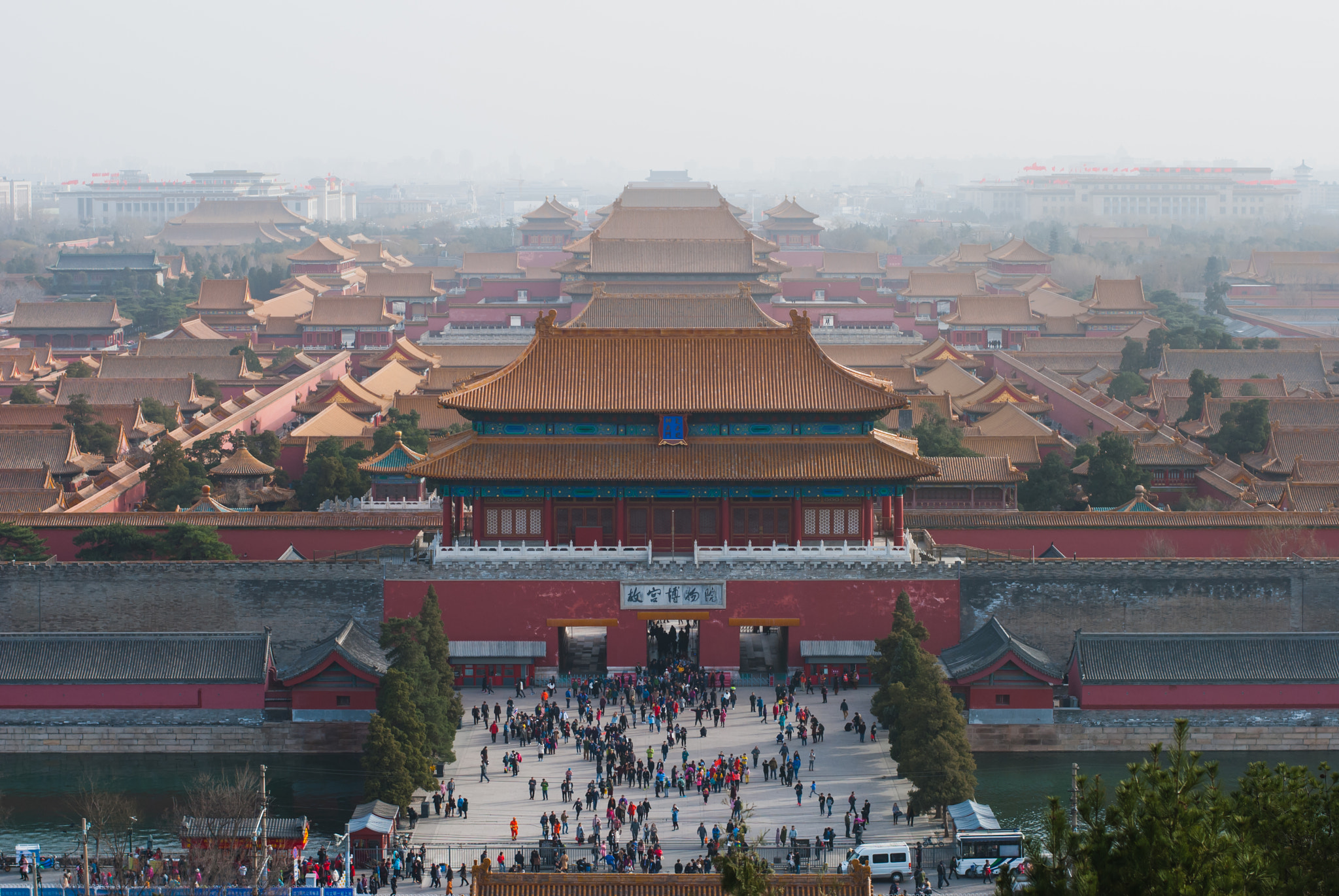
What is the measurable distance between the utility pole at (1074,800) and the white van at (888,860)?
2.55 meters

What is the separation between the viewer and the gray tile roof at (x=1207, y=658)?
105ft

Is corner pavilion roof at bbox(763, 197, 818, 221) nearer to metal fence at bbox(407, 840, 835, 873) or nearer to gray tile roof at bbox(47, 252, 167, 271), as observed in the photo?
gray tile roof at bbox(47, 252, 167, 271)

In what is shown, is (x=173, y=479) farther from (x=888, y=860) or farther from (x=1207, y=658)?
(x=1207, y=658)

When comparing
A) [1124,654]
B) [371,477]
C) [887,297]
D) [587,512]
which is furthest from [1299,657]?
[887,297]

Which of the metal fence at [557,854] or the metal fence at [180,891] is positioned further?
the metal fence at [557,854]

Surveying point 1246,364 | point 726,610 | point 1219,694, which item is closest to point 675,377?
point 726,610

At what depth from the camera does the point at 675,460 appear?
3562 cm

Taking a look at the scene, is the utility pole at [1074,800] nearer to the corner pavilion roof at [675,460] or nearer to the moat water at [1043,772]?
the moat water at [1043,772]

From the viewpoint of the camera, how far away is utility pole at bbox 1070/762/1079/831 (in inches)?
710

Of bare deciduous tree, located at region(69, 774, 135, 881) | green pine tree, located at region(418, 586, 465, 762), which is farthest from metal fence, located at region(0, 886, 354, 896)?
green pine tree, located at region(418, 586, 465, 762)

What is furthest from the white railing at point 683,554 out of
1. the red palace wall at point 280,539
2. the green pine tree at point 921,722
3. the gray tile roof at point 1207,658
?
the gray tile roof at point 1207,658

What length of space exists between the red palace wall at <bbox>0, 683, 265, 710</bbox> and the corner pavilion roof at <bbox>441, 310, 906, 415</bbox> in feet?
24.4

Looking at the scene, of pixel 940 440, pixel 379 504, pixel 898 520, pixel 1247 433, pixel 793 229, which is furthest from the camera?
pixel 793 229

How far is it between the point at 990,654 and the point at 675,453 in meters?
7.83
